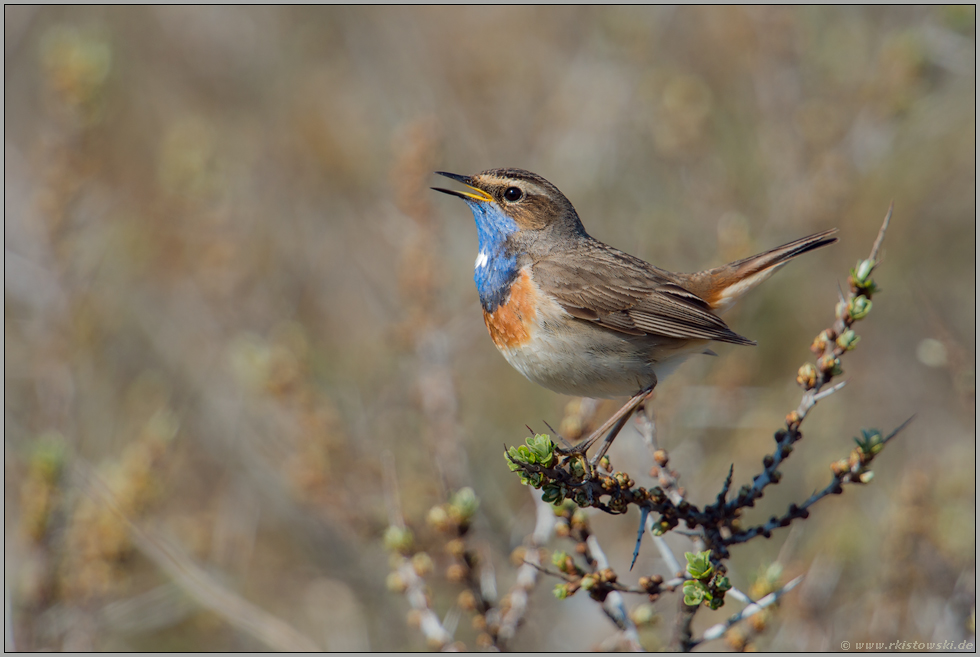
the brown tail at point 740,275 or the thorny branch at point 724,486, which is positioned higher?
the brown tail at point 740,275

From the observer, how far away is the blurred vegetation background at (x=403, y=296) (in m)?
5.47

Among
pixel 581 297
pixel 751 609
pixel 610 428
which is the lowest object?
pixel 751 609

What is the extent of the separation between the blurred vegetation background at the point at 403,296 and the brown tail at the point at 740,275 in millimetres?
728

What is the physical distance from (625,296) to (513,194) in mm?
990

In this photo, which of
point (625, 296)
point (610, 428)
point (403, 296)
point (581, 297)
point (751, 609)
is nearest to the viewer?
point (751, 609)

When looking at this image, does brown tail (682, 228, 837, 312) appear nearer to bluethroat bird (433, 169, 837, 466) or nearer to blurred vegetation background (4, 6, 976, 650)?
bluethroat bird (433, 169, 837, 466)

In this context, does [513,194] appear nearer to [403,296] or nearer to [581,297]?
[581,297]

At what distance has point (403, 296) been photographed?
6348 mm

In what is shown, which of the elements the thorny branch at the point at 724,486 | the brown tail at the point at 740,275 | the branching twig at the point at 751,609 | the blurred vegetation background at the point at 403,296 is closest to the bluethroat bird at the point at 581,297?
the brown tail at the point at 740,275

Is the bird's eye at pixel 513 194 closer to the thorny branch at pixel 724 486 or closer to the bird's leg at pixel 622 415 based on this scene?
the bird's leg at pixel 622 415

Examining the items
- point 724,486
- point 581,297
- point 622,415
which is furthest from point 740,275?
point 724,486

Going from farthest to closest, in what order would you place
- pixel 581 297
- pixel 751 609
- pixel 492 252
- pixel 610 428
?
pixel 492 252 → pixel 581 297 → pixel 610 428 → pixel 751 609

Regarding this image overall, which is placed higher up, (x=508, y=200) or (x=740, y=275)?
(x=508, y=200)

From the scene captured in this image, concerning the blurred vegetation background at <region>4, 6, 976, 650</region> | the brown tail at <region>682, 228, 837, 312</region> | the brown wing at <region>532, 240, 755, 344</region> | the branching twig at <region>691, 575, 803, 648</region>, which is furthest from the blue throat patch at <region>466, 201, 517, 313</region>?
the branching twig at <region>691, 575, 803, 648</region>
